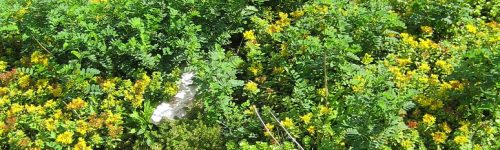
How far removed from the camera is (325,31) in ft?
15.7

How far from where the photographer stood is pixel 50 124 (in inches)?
176

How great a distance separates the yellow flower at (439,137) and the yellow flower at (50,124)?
299 cm

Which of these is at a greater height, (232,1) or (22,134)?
(232,1)

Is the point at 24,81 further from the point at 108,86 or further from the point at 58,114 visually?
the point at 108,86

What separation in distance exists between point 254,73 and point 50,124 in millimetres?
1770

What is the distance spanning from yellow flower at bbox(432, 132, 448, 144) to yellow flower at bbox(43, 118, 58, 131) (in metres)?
2.99

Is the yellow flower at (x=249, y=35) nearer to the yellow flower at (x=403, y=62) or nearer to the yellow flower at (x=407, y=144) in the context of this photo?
the yellow flower at (x=403, y=62)

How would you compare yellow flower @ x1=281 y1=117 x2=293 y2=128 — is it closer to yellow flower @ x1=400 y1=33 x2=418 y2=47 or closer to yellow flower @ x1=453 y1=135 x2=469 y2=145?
yellow flower @ x1=453 y1=135 x2=469 y2=145

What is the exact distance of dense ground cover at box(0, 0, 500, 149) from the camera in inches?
161

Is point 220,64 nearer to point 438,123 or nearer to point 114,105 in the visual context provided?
point 114,105

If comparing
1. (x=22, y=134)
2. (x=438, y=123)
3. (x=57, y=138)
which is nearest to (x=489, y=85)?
(x=438, y=123)

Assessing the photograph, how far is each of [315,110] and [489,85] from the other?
1.29m

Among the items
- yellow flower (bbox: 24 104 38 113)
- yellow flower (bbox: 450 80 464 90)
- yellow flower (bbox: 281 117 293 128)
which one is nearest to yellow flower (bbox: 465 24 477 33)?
yellow flower (bbox: 450 80 464 90)

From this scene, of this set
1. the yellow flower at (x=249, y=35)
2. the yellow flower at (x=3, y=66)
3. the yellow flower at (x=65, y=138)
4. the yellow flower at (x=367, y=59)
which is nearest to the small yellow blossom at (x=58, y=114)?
the yellow flower at (x=65, y=138)
